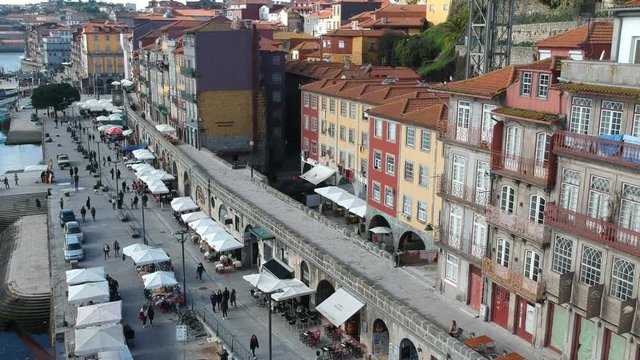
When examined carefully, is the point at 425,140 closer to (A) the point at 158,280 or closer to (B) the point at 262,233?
(B) the point at 262,233

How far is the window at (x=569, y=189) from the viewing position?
1019 inches

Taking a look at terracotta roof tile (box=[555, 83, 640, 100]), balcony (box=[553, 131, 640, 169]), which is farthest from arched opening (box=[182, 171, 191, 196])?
terracotta roof tile (box=[555, 83, 640, 100])

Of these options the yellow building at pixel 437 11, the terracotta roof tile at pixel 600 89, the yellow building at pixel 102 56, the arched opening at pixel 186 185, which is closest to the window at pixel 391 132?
the terracotta roof tile at pixel 600 89

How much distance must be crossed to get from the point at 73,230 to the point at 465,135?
1296 inches

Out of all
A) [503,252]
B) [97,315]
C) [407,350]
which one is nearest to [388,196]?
[407,350]

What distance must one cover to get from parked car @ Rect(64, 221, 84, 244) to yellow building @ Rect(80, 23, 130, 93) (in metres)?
111

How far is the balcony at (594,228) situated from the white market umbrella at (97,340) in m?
20.6

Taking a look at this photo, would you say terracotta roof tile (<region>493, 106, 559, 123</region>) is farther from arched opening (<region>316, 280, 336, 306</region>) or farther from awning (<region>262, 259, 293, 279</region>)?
awning (<region>262, 259, 293, 279</region>)

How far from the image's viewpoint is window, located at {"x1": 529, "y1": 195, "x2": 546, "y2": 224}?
27.9 metres

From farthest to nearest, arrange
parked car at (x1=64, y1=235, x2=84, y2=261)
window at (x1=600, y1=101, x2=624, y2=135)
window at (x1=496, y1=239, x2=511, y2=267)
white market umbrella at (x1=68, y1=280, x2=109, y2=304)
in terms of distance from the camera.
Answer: parked car at (x1=64, y1=235, x2=84, y2=261), white market umbrella at (x1=68, y1=280, x2=109, y2=304), window at (x1=496, y1=239, x2=511, y2=267), window at (x1=600, y1=101, x2=624, y2=135)

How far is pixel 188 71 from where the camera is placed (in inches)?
2876

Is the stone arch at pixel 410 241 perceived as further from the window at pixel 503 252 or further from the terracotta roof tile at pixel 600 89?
the terracotta roof tile at pixel 600 89

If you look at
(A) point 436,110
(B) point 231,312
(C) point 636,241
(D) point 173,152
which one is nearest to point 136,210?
(D) point 173,152

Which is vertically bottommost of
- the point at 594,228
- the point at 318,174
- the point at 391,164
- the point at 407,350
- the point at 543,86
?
the point at 407,350
